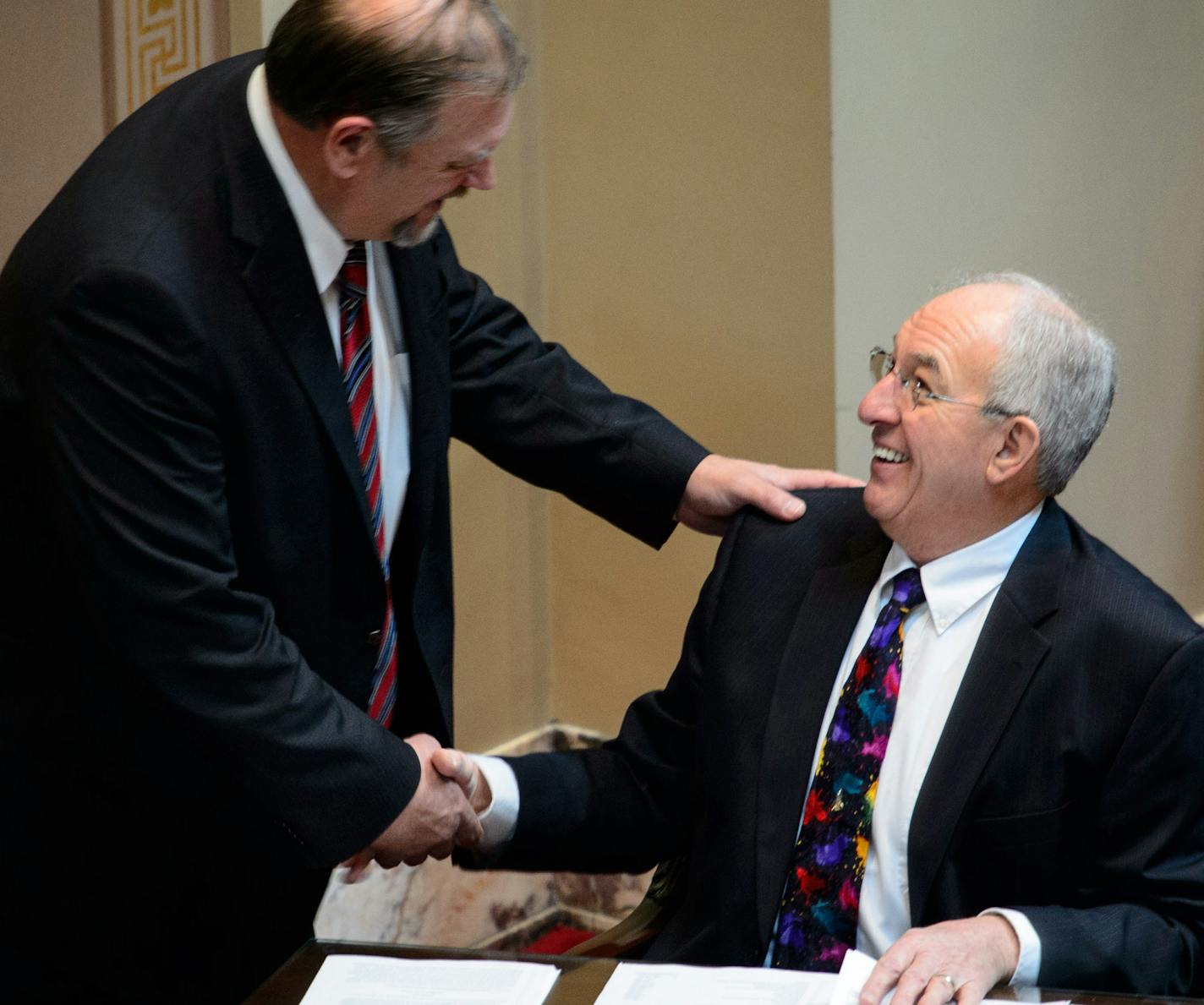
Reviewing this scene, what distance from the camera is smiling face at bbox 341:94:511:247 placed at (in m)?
2.05

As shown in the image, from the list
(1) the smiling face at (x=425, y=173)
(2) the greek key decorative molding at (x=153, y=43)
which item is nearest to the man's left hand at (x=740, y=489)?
(1) the smiling face at (x=425, y=173)

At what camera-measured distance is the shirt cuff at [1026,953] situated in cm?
186

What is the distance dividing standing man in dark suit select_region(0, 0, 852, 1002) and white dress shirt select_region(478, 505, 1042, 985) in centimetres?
35

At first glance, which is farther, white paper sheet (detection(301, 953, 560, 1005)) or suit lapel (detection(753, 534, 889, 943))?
suit lapel (detection(753, 534, 889, 943))

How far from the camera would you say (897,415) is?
2.17m

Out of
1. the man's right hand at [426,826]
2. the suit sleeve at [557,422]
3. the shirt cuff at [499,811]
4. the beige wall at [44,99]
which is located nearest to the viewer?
the man's right hand at [426,826]

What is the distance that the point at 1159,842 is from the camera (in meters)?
1.96

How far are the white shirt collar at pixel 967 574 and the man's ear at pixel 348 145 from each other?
3.04 ft

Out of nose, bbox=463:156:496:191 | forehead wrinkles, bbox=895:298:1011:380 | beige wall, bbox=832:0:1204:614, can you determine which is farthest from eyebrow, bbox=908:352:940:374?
beige wall, bbox=832:0:1204:614

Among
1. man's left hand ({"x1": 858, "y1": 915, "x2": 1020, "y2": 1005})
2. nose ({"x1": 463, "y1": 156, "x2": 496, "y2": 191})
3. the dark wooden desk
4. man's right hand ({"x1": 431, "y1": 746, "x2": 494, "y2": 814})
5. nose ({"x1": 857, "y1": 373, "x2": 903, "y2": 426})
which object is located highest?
nose ({"x1": 463, "y1": 156, "x2": 496, "y2": 191})

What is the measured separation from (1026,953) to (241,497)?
1.16m

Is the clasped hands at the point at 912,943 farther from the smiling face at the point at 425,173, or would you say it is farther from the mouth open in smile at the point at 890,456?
the smiling face at the point at 425,173

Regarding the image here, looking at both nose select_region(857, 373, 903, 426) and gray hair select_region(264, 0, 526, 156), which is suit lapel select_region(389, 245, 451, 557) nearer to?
gray hair select_region(264, 0, 526, 156)

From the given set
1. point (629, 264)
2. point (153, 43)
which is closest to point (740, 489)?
point (629, 264)
